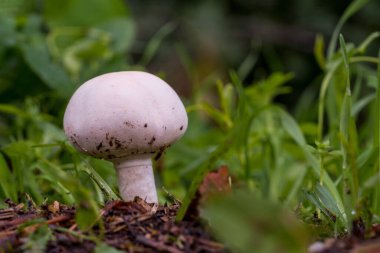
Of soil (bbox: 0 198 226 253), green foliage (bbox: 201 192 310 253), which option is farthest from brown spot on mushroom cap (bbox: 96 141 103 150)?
green foliage (bbox: 201 192 310 253)

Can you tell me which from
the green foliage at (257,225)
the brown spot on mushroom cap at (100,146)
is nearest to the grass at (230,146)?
the green foliage at (257,225)

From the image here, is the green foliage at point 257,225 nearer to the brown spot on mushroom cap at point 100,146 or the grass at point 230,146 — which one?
the grass at point 230,146

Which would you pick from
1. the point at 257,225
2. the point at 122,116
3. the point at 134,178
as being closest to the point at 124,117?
the point at 122,116

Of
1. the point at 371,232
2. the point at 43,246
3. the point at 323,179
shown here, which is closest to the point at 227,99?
the point at 323,179

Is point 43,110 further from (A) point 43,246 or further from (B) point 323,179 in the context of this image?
(A) point 43,246

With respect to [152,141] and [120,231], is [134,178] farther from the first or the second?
[120,231]
